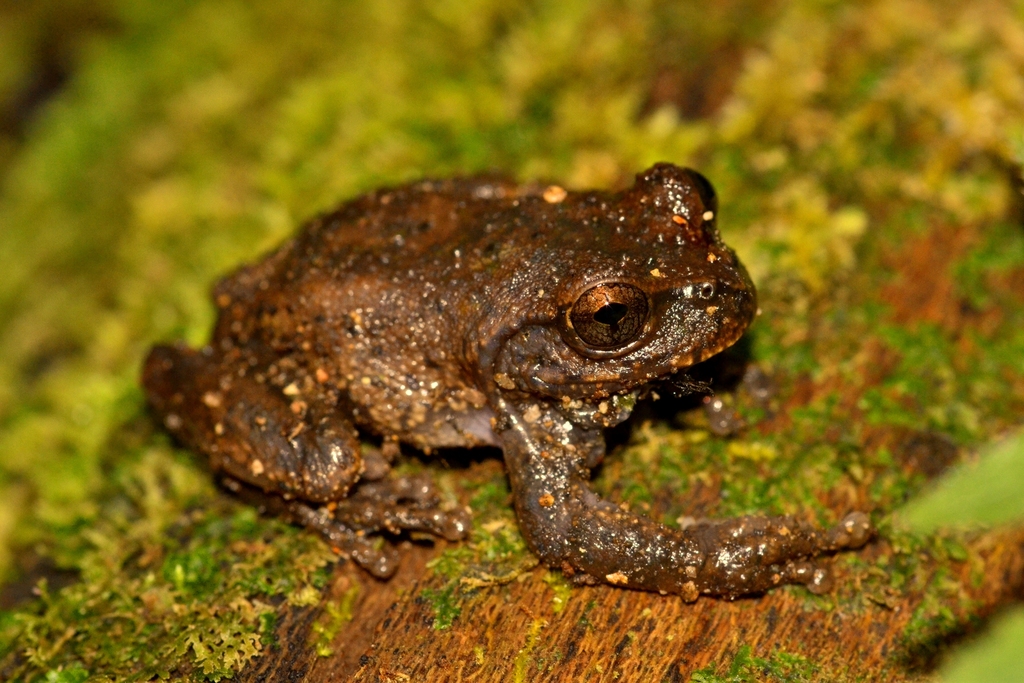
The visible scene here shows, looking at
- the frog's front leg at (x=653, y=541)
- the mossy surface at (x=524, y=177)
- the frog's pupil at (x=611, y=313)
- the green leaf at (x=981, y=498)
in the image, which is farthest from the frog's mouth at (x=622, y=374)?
the green leaf at (x=981, y=498)

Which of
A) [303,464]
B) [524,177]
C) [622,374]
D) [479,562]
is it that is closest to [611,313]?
[622,374]

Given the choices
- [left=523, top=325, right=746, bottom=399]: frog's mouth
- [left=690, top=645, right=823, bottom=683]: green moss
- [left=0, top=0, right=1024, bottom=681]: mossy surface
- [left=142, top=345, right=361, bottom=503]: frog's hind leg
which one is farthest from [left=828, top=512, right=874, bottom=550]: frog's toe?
[left=142, top=345, right=361, bottom=503]: frog's hind leg

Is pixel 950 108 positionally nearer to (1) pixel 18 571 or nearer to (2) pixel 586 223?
(2) pixel 586 223

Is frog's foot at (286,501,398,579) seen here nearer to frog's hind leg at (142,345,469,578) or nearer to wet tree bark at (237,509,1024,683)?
frog's hind leg at (142,345,469,578)

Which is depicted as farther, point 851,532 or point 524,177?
point 524,177

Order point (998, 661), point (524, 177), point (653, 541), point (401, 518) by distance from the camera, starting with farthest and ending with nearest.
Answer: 1. point (524, 177)
2. point (401, 518)
3. point (653, 541)
4. point (998, 661)

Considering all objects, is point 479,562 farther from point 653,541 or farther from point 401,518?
point 653,541

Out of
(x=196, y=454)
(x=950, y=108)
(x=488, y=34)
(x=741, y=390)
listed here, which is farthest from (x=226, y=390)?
(x=950, y=108)
